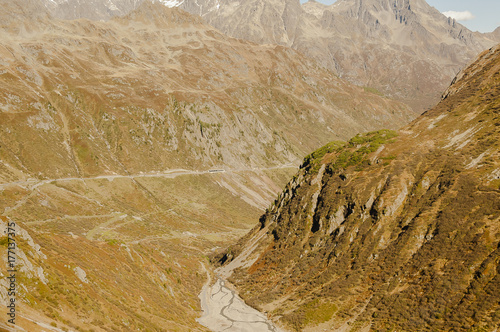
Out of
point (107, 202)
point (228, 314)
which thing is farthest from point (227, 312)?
point (107, 202)

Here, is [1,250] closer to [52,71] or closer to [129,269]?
[129,269]

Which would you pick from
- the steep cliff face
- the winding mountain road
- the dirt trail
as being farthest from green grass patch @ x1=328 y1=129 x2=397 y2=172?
the winding mountain road

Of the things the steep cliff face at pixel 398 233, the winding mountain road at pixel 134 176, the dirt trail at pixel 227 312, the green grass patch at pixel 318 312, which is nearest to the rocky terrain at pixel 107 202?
the winding mountain road at pixel 134 176

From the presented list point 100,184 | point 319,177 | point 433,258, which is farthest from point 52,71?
point 433,258

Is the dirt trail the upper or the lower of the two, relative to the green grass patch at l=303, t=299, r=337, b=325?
lower

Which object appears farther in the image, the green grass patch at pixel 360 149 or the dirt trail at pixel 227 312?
the green grass patch at pixel 360 149

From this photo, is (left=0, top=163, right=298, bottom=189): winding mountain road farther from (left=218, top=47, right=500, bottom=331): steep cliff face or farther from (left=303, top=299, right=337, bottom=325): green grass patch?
(left=303, top=299, right=337, bottom=325): green grass patch

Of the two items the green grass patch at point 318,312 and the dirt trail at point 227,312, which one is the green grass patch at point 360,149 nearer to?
the dirt trail at point 227,312
